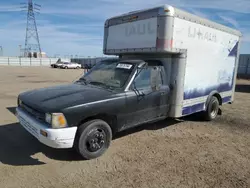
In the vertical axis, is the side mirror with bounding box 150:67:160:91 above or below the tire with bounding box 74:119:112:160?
above

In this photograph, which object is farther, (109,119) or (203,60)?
(203,60)

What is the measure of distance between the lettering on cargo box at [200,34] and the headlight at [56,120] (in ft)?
12.2

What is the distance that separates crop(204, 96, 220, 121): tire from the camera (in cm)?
644

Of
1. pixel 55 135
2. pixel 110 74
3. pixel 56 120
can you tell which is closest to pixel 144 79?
pixel 110 74

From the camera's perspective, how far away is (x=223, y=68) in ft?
22.5

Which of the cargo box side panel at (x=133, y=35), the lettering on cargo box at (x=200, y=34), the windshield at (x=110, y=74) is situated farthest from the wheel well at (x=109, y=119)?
the lettering on cargo box at (x=200, y=34)

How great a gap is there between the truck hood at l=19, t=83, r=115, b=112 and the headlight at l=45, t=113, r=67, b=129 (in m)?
0.09

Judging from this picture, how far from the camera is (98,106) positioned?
393cm

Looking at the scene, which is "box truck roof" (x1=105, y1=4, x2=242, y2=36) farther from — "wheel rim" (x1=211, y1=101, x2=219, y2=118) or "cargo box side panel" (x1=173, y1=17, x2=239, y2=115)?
"wheel rim" (x1=211, y1=101, x2=219, y2=118)

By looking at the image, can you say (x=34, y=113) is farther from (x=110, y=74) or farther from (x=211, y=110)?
(x=211, y=110)

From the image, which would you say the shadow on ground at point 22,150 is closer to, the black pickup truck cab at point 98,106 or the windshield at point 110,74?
the black pickup truck cab at point 98,106

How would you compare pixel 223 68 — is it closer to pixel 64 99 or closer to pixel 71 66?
pixel 64 99

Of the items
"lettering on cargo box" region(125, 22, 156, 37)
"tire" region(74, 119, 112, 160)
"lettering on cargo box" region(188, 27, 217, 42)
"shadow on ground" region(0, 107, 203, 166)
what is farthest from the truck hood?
"lettering on cargo box" region(188, 27, 217, 42)

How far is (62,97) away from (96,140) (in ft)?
3.35
